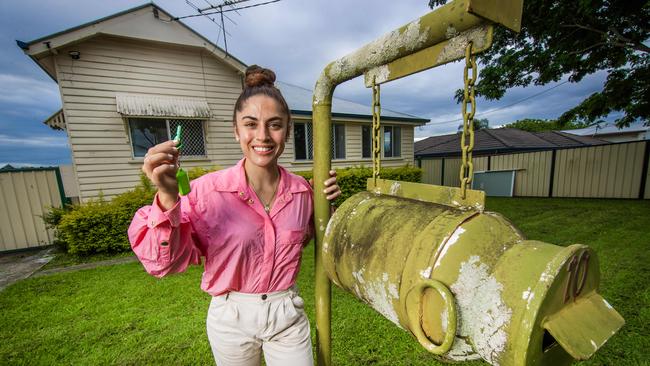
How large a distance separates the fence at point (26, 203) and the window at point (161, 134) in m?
1.89

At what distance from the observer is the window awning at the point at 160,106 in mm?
6590

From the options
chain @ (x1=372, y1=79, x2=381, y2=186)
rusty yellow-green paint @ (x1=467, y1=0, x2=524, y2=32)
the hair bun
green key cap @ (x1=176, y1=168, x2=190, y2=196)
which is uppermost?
the hair bun

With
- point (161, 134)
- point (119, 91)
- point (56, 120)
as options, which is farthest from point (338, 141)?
point (56, 120)

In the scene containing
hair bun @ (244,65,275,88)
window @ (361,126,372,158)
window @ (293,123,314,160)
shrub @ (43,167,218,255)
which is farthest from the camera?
window @ (361,126,372,158)

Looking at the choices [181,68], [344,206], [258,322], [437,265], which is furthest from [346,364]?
[181,68]

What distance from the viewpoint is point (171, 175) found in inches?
41.3

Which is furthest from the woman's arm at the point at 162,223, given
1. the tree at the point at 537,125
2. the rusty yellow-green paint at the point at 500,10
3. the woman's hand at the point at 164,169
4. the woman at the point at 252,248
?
the tree at the point at 537,125

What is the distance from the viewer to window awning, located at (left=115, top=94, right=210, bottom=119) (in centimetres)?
659

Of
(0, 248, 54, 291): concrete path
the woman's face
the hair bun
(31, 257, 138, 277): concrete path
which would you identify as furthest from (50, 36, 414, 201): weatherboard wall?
the woman's face

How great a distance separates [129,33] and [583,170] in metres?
15.7

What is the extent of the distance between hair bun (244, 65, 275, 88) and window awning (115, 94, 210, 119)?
6.50 metres

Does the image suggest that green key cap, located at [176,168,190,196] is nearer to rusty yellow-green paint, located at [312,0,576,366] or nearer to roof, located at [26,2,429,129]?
rusty yellow-green paint, located at [312,0,576,366]

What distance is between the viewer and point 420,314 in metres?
0.80

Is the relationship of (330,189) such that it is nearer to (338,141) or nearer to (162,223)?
(162,223)
